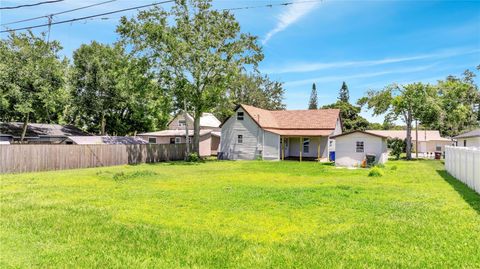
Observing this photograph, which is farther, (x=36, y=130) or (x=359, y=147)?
(x=36, y=130)

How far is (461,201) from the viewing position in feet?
33.7

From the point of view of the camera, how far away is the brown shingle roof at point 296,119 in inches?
1331

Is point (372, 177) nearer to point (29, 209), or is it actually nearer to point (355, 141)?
point (355, 141)

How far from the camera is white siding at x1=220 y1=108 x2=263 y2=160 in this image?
109 ft

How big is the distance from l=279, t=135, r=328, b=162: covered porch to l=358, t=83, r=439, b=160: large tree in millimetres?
8101

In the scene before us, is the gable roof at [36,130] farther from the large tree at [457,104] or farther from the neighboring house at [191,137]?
the large tree at [457,104]

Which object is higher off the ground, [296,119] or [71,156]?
[296,119]

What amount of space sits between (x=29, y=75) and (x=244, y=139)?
18810mm

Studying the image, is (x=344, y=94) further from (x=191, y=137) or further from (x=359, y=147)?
(x=359, y=147)

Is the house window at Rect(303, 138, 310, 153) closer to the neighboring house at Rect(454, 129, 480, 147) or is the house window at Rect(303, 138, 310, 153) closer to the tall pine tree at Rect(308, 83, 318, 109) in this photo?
the neighboring house at Rect(454, 129, 480, 147)

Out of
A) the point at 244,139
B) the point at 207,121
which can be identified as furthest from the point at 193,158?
the point at 207,121

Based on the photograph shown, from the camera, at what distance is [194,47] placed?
97.3 feet

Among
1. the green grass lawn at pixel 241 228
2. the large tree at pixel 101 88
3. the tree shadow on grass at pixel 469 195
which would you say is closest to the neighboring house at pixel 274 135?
the large tree at pixel 101 88

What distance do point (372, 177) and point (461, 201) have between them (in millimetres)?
7135
